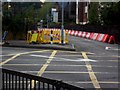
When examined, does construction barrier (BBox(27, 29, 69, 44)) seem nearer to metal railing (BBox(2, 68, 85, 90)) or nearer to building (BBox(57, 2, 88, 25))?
metal railing (BBox(2, 68, 85, 90))


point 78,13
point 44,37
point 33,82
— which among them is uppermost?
point 33,82

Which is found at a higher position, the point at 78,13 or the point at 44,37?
the point at 44,37

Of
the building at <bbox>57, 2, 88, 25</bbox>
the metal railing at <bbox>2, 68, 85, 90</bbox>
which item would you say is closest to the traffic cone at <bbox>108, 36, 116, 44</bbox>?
the metal railing at <bbox>2, 68, 85, 90</bbox>

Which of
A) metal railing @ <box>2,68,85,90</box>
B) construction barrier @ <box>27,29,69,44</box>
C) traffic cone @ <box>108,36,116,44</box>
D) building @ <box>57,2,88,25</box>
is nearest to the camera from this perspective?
metal railing @ <box>2,68,85,90</box>

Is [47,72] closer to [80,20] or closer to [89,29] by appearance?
[89,29]

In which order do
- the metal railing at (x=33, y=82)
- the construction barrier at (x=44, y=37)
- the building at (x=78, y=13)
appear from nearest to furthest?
1. the metal railing at (x=33, y=82)
2. the construction barrier at (x=44, y=37)
3. the building at (x=78, y=13)

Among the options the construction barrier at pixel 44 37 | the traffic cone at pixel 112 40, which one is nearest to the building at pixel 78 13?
the traffic cone at pixel 112 40

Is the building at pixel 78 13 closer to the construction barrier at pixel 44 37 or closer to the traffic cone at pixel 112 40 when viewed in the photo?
the traffic cone at pixel 112 40

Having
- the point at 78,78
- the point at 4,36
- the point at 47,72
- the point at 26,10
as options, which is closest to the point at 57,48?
the point at 4,36

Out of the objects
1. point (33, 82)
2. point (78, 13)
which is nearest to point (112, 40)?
point (33, 82)

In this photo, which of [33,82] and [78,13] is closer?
[33,82]

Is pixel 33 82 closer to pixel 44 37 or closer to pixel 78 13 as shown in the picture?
pixel 44 37

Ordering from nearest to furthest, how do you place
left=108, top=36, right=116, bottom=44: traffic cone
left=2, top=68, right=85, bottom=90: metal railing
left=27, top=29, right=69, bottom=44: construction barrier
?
left=2, top=68, right=85, bottom=90: metal railing → left=27, top=29, right=69, bottom=44: construction barrier → left=108, top=36, right=116, bottom=44: traffic cone

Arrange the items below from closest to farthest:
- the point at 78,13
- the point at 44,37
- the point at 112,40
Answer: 1. the point at 44,37
2. the point at 112,40
3. the point at 78,13
